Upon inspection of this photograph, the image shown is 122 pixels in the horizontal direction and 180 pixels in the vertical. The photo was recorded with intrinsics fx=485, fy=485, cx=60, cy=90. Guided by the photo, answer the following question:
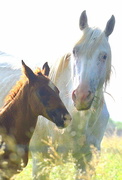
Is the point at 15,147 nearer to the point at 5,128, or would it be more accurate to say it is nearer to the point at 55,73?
the point at 5,128

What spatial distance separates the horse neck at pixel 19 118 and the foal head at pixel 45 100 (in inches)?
2.7

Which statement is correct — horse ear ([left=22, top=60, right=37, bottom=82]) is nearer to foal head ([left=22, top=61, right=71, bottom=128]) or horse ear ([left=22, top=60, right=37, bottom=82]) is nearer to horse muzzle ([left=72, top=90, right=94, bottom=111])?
foal head ([left=22, top=61, right=71, bottom=128])

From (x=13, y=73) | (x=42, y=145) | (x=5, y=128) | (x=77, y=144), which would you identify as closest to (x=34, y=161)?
(x=42, y=145)

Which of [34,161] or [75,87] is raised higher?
[75,87]

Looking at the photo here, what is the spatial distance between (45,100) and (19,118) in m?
0.37

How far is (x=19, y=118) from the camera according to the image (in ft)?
17.7

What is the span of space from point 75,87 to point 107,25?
0.95 m

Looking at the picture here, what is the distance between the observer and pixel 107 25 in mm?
5957

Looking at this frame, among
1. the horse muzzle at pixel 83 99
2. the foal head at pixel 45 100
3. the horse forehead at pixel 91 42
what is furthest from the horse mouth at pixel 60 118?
the horse forehead at pixel 91 42

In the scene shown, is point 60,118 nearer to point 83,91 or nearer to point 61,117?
point 61,117

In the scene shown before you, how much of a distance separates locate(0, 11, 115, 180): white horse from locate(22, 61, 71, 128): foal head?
8.7 inches

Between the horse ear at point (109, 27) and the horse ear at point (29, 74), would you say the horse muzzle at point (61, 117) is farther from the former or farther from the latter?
the horse ear at point (109, 27)

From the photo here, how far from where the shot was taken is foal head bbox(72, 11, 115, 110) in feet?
17.4

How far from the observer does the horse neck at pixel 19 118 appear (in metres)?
5.35
